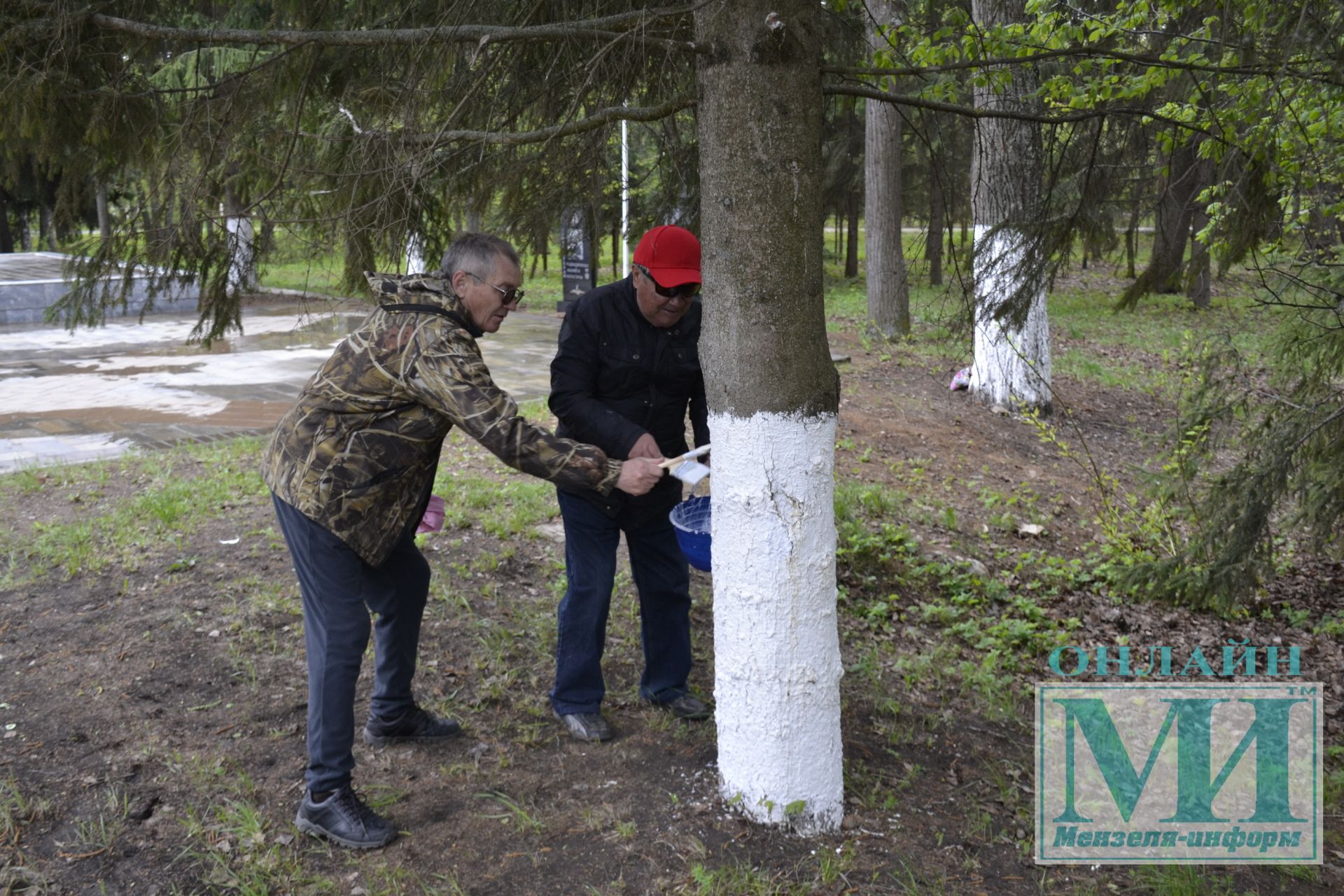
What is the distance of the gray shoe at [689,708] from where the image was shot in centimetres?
378

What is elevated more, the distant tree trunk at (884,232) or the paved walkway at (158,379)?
the distant tree trunk at (884,232)

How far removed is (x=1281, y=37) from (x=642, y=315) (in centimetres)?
251

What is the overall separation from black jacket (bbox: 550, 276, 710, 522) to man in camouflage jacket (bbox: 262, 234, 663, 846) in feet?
1.36

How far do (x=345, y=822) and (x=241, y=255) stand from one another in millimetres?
2155

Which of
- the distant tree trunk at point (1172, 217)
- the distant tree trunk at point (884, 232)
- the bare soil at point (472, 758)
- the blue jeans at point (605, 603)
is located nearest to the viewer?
the bare soil at point (472, 758)

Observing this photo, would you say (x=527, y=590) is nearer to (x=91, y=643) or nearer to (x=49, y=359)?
(x=91, y=643)

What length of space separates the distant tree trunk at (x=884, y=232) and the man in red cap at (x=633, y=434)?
→ 33.9 ft

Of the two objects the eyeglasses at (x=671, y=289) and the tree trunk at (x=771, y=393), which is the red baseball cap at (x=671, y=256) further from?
the tree trunk at (x=771, y=393)

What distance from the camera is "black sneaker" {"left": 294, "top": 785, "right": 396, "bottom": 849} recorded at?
300 centimetres

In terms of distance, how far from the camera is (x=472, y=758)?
353 centimetres

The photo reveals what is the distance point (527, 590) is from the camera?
511cm

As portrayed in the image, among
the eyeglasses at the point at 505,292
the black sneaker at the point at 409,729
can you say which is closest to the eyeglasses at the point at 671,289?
the eyeglasses at the point at 505,292

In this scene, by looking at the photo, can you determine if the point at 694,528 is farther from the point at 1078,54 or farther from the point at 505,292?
the point at 1078,54

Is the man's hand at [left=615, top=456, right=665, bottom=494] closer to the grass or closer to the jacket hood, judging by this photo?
the jacket hood
